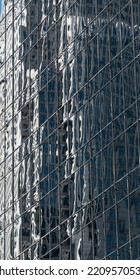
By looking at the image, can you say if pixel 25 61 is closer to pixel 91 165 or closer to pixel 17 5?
pixel 17 5

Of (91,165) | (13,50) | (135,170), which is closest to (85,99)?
(91,165)

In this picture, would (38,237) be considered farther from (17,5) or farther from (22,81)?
(17,5)

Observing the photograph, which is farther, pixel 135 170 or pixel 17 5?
pixel 17 5

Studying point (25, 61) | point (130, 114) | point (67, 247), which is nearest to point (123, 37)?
point (130, 114)

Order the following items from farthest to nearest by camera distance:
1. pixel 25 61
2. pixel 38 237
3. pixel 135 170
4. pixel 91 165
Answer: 1. pixel 25 61
2. pixel 38 237
3. pixel 91 165
4. pixel 135 170

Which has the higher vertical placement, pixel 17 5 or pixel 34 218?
pixel 17 5

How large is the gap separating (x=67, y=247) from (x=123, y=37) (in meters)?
10.5

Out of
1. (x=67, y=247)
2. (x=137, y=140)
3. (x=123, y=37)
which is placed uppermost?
(x=123, y=37)

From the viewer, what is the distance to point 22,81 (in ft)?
263

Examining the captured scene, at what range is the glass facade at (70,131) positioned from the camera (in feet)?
205

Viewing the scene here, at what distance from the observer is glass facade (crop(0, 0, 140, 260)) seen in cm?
6250

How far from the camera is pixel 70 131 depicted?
229 ft
